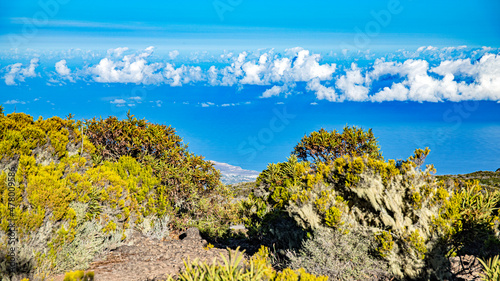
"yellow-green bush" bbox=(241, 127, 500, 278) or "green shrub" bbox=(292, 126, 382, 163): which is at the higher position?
"green shrub" bbox=(292, 126, 382, 163)

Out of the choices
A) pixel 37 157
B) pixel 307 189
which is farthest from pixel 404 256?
pixel 37 157

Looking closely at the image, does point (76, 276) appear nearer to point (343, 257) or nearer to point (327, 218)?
point (327, 218)

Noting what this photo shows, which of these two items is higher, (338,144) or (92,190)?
(338,144)

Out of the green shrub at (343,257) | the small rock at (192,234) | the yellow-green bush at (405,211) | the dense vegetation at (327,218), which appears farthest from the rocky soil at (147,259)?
the yellow-green bush at (405,211)

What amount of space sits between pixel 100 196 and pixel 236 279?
5638mm

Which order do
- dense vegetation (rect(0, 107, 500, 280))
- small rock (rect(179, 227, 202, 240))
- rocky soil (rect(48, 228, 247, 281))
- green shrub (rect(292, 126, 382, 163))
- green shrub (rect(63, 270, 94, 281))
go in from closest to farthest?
green shrub (rect(63, 270, 94, 281)), dense vegetation (rect(0, 107, 500, 280)), rocky soil (rect(48, 228, 247, 281)), small rock (rect(179, 227, 202, 240)), green shrub (rect(292, 126, 382, 163))

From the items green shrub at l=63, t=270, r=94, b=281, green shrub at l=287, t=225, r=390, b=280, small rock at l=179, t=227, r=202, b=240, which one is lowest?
green shrub at l=63, t=270, r=94, b=281

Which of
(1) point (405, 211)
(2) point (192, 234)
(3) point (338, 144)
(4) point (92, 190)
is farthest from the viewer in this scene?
(3) point (338, 144)

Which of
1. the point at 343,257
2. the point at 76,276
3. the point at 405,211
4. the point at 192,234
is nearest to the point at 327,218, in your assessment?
the point at 343,257

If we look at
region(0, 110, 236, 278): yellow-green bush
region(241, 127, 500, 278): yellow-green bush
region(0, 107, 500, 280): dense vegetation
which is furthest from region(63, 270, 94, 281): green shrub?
region(241, 127, 500, 278): yellow-green bush

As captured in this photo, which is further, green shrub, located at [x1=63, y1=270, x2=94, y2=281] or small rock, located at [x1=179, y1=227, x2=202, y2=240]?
small rock, located at [x1=179, y1=227, x2=202, y2=240]

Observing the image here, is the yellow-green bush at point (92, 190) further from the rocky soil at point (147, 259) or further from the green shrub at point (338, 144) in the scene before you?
the green shrub at point (338, 144)

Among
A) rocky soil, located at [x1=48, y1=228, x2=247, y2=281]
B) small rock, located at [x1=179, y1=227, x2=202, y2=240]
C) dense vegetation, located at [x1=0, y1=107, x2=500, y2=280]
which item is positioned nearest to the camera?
dense vegetation, located at [x1=0, y1=107, x2=500, y2=280]

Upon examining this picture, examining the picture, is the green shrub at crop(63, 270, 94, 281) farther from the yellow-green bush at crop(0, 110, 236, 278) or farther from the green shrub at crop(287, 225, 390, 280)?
the green shrub at crop(287, 225, 390, 280)
